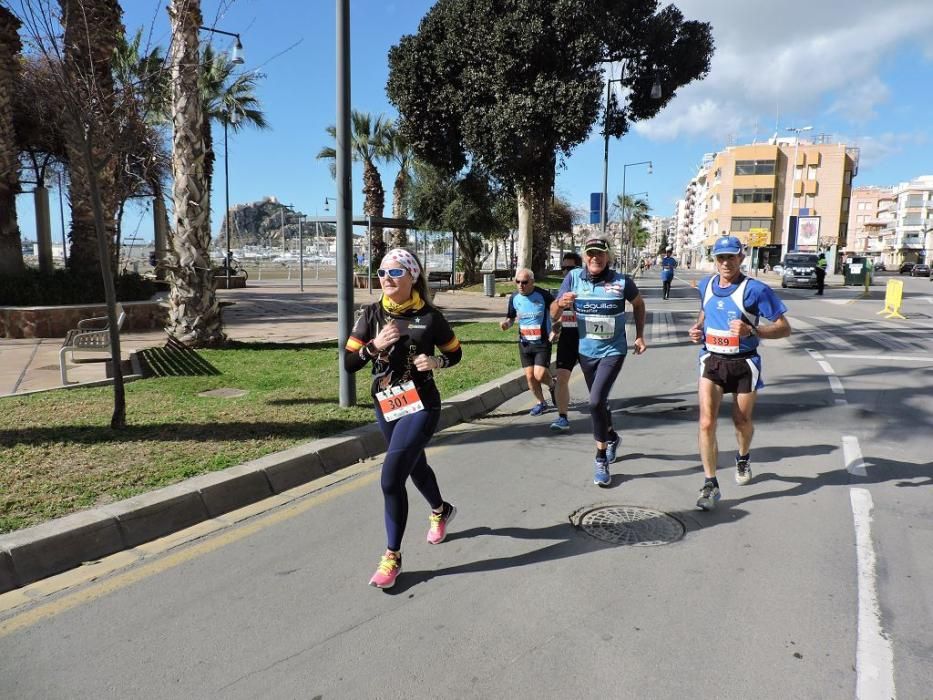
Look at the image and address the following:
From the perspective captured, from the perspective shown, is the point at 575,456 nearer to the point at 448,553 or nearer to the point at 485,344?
the point at 448,553

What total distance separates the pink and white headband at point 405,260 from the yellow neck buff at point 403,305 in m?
0.11

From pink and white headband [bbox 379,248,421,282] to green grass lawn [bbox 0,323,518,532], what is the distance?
2.38 meters

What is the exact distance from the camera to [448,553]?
3848 mm

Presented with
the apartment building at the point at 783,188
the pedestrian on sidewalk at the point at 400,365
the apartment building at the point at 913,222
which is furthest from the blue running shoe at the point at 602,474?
the apartment building at the point at 913,222

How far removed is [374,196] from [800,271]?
74.6 ft

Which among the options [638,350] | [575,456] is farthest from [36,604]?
[638,350]

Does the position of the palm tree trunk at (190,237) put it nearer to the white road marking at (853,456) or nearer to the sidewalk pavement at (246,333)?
the sidewalk pavement at (246,333)

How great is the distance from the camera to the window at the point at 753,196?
82.3 meters

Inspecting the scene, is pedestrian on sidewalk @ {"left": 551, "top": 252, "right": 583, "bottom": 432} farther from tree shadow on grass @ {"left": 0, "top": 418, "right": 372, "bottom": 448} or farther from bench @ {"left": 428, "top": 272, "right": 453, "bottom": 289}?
bench @ {"left": 428, "top": 272, "right": 453, "bottom": 289}

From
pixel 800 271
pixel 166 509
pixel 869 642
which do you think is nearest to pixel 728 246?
pixel 869 642

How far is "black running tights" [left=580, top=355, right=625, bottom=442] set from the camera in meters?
5.07

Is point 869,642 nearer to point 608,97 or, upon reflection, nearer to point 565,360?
point 565,360

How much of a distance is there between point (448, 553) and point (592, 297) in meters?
2.52

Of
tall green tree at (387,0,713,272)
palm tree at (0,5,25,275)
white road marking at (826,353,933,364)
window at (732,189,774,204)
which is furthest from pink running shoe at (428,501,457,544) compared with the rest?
window at (732,189,774,204)
